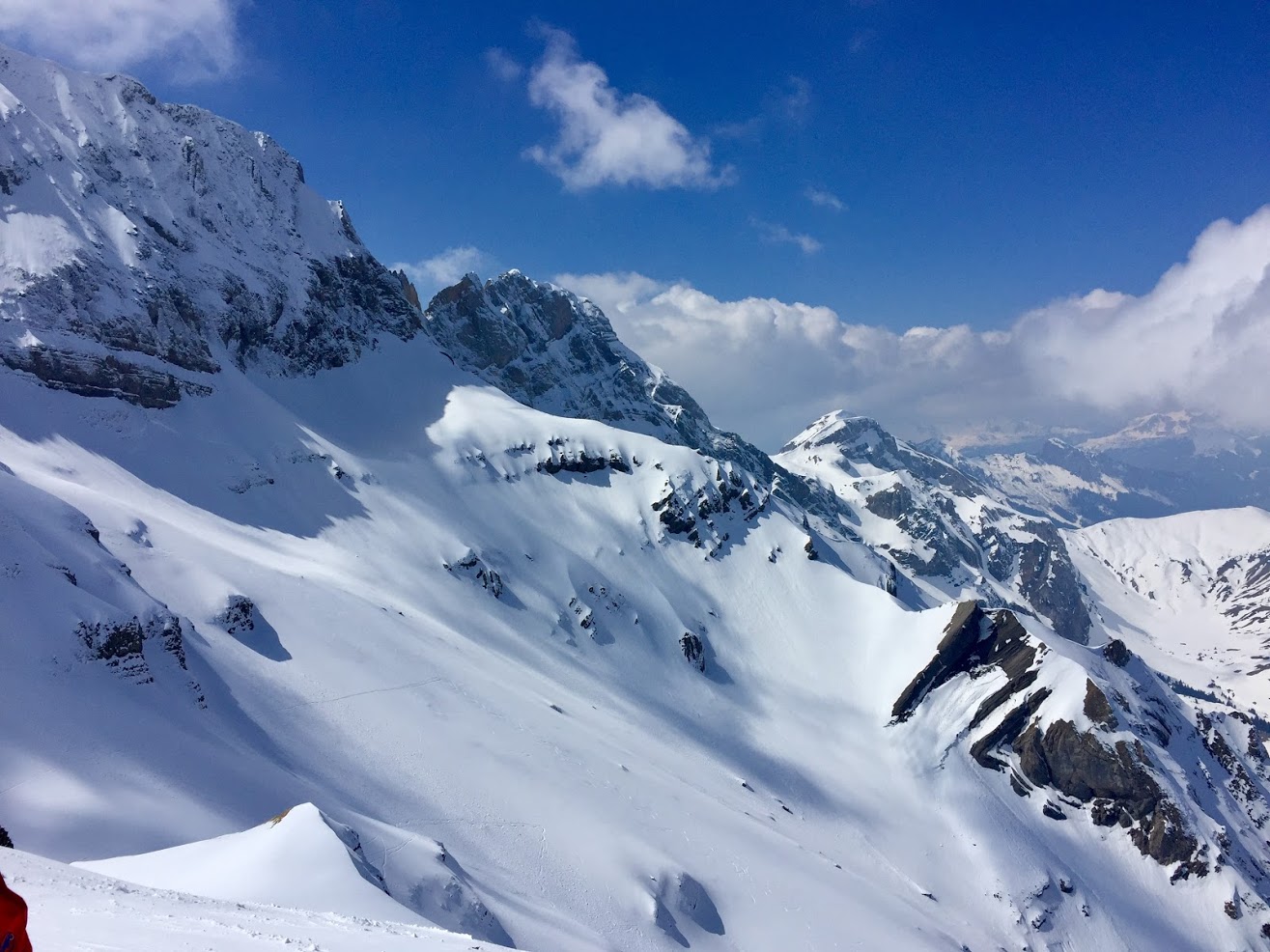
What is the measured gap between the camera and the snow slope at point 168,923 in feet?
48.4

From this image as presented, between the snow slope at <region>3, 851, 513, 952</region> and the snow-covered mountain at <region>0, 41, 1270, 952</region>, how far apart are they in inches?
9.6

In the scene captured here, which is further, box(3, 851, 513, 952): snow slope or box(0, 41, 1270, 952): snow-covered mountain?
box(0, 41, 1270, 952): snow-covered mountain

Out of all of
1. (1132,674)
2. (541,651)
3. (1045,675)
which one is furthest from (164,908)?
(1132,674)

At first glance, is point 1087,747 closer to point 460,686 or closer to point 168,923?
point 460,686

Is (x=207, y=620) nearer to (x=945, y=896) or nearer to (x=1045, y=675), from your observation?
(x=945, y=896)

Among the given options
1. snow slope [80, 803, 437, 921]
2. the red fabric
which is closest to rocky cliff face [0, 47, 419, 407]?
snow slope [80, 803, 437, 921]

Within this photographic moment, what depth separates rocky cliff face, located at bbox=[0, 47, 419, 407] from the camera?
9494 cm

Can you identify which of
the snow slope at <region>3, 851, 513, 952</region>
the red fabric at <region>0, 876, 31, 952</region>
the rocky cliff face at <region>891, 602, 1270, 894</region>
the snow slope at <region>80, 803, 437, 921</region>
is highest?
the rocky cliff face at <region>891, 602, 1270, 894</region>

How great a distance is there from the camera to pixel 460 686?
2896 inches

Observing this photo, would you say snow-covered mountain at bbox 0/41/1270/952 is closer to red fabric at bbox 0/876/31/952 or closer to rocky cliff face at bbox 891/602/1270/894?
rocky cliff face at bbox 891/602/1270/894

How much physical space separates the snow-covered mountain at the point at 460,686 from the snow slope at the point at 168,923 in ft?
0.80

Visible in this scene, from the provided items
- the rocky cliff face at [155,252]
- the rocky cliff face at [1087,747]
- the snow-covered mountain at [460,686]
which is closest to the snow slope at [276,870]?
the snow-covered mountain at [460,686]

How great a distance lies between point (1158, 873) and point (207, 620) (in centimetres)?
13619

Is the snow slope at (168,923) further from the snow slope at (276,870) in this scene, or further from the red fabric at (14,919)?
the red fabric at (14,919)
